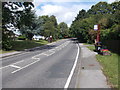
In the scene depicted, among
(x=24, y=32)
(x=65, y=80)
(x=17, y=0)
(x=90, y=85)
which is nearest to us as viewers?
(x=90, y=85)

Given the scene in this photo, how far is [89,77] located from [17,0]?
23713mm

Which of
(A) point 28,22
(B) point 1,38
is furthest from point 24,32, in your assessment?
(B) point 1,38

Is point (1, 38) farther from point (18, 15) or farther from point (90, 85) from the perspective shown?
point (90, 85)

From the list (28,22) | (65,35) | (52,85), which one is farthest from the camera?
(65,35)

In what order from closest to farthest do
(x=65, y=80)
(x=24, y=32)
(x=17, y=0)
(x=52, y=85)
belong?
(x=52, y=85) → (x=65, y=80) → (x=17, y=0) → (x=24, y=32)

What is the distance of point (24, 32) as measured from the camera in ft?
175

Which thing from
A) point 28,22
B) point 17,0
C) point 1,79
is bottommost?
point 1,79

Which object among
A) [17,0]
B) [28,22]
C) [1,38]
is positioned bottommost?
[1,38]

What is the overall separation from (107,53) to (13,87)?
1288 centimetres

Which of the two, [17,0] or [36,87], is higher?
[17,0]

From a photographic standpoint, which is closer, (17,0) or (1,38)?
(1,38)

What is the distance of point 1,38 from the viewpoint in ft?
85.2

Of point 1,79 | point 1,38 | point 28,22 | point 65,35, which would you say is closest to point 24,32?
point 28,22

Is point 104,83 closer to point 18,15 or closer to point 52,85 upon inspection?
point 52,85
